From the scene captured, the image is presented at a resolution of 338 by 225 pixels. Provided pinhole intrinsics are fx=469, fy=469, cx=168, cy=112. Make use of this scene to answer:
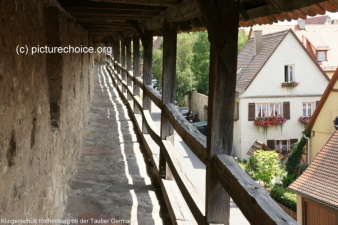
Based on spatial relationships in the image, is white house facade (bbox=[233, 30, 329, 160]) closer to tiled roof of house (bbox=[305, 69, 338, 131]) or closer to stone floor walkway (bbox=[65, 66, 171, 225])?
tiled roof of house (bbox=[305, 69, 338, 131])

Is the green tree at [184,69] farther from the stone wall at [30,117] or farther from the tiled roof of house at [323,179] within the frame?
the stone wall at [30,117]

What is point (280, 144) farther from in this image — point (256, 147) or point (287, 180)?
point (287, 180)

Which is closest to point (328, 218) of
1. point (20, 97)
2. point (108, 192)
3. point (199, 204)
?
point (108, 192)

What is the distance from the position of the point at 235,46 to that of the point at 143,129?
180 inches

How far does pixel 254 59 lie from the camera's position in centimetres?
2317

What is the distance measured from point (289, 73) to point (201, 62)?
49.8 ft

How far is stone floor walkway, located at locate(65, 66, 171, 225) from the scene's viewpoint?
420cm

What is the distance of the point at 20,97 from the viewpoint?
7.88 feet

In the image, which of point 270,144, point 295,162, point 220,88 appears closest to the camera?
point 220,88

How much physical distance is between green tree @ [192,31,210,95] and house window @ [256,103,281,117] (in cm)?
1412

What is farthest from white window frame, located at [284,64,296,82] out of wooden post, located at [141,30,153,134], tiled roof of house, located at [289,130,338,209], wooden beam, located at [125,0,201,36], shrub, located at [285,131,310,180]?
wooden beam, located at [125,0,201,36]

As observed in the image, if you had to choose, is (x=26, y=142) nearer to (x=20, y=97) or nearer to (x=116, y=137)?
(x=20, y=97)

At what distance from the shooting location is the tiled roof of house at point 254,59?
856 inches

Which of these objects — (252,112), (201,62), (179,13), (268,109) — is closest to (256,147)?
(252,112)
